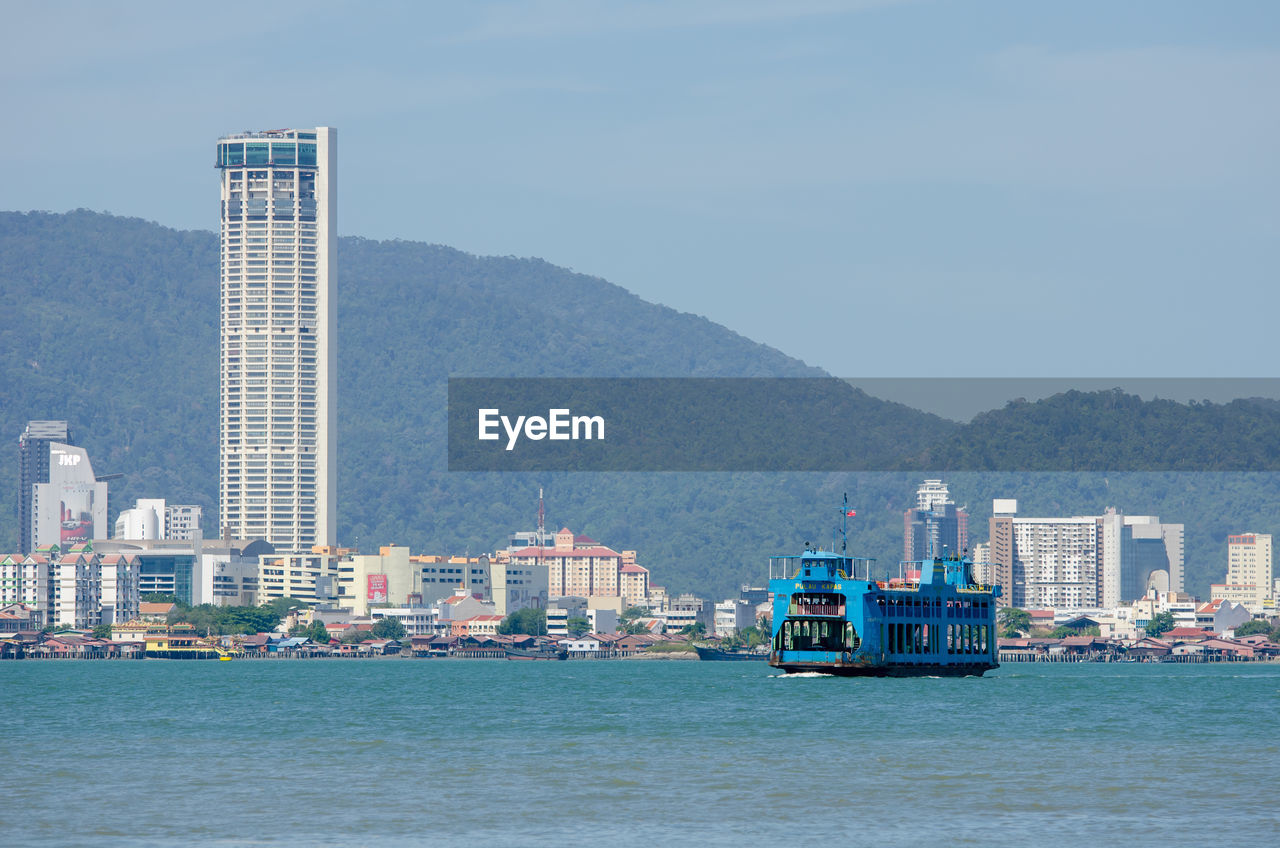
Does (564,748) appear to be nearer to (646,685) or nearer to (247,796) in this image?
(247,796)

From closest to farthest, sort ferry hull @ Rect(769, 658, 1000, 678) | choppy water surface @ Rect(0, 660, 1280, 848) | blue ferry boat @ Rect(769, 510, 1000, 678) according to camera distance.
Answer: choppy water surface @ Rect(0, 660, 1280, 848), blue ferry boat @ Rect(769, 510, 1000, 678), ferry hull @ Rect(769, 658, 1000, 678)

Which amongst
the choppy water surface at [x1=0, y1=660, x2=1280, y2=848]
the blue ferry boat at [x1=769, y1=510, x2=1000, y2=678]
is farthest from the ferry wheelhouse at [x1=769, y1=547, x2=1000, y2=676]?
the choppy water surface at [x1=0, y1=660, x2=1280, y2=848]

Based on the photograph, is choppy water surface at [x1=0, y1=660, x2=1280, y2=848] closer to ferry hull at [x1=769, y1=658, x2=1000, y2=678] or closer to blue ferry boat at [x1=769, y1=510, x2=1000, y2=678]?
blue ferry boat at [x1=769, y1=510, x2=1000, y2=678]

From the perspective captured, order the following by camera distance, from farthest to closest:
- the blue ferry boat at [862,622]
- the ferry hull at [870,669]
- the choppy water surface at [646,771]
→ the ferry hull at [870,669] → the blue ferry boat at [862,622] → the choppy water surface at [646,771]

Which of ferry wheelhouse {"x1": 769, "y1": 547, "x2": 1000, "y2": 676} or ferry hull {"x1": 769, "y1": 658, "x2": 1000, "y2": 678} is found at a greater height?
ferry wheelhouse {"x1": 769, "y1": 547, "x2": 1000, "y2": 676}

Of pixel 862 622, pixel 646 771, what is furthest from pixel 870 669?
pixel 646 771

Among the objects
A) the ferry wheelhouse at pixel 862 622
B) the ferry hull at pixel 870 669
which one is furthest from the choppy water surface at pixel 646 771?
Answer: the ferry hull at pixel 870 669

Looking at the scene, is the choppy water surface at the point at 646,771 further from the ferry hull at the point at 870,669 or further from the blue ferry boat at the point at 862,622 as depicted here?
the ferry hull at the point at 870,669

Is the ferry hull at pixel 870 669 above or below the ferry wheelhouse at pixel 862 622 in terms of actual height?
below
